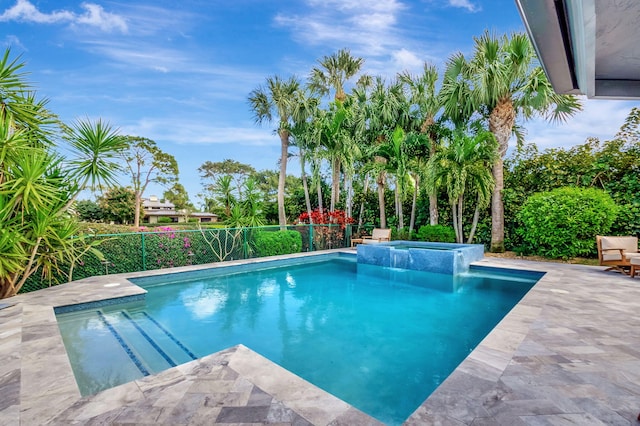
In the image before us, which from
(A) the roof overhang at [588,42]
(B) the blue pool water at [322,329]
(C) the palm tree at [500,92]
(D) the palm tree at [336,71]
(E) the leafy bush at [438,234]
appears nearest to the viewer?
(A) the roof overhang at [588,42]

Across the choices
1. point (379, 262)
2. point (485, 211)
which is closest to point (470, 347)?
point (379, 262)

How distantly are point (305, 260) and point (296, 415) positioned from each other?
865 cm

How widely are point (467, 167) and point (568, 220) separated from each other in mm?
3058

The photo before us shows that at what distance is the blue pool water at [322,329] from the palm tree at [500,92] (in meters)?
4.72

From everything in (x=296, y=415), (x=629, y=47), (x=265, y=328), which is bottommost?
(x=265, y=328)

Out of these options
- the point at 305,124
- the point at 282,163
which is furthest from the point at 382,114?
the point at 282,163

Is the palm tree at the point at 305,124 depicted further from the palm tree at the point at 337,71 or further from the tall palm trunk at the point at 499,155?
the tall palm trunk at the point at 499,155

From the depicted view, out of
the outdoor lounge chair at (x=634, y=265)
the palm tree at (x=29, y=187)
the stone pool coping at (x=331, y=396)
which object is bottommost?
the stone pool coping at (x=331, y=396)

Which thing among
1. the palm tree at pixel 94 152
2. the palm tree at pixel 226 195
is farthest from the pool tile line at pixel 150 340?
the palm tree at pixel 226 195

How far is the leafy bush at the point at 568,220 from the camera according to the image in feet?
27.2

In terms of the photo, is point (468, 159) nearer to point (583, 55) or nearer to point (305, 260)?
point (305, 260)

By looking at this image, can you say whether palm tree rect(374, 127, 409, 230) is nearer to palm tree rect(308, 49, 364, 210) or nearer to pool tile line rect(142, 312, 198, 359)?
palm tree rect(308, 49, 364, 210)

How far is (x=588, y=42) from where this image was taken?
1719mm

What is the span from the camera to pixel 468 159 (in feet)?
33.4
